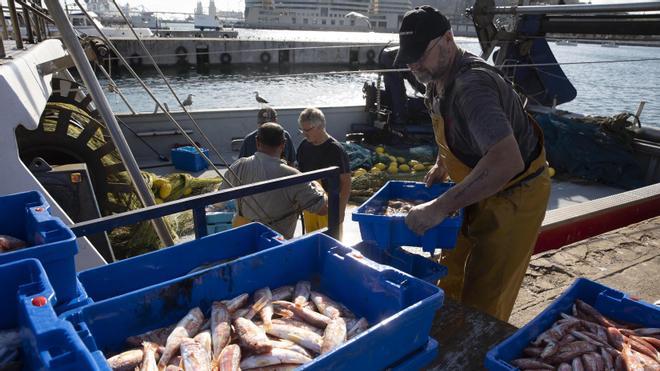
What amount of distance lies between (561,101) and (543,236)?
317 inches

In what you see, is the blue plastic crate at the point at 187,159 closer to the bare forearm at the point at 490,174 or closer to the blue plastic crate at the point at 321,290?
the bare forearm at the point at 490,174

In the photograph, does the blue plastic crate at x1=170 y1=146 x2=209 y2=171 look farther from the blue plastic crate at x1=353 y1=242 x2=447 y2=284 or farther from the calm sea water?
the calm sea water

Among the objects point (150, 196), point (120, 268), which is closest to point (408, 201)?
point (150, 196)

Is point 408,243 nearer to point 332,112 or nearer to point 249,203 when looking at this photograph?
point 249,203

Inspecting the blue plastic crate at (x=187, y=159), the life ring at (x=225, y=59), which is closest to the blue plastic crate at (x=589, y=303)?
the blue plastic crate at (x=187, y=159)

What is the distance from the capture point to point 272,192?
13.2 ft

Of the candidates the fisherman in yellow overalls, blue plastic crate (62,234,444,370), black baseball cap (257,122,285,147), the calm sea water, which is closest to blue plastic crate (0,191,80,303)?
blue plastic crate (62,234,444,370)

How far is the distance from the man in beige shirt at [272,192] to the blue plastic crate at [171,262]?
61.4 inches

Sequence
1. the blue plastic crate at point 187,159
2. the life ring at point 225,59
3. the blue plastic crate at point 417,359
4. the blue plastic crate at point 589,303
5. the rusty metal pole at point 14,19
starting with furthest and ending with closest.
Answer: the life ring at point 225,59 < the blue plastic crate at point 187,159 < the rusty metal pole at point 14,19 < the blue plastic crate at point 589,303 < the blue plastic crate at point 417,359

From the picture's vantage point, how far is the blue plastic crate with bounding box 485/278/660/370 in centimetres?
203

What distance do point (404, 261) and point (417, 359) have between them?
3.82ft

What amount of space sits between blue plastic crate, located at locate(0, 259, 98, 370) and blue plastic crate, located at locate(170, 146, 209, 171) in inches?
317

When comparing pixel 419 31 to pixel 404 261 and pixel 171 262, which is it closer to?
pixel 404 261

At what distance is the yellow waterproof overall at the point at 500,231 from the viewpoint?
9.42ft
